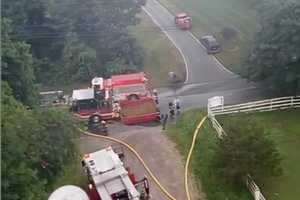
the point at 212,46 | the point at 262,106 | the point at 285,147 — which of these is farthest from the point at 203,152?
the point at 212,46

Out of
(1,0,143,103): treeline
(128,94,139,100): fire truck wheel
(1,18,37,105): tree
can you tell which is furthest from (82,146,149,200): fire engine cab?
(1,0,143,103): treeline

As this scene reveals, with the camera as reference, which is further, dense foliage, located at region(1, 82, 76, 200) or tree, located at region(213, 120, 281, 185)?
tree, located at region(213, 120, 281, 185)

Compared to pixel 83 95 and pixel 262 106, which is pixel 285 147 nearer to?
pixel 262 106

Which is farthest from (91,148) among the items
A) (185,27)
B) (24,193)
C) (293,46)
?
(185,27)

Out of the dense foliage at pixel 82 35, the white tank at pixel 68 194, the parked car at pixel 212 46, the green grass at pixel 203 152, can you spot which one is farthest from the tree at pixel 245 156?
the parked car at pixel 212 46

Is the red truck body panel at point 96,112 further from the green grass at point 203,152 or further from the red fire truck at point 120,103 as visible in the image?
the green grass at point 203,152

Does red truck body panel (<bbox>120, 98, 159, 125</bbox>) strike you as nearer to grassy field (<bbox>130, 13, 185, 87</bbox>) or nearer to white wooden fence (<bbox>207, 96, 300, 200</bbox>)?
white wooden fence (<bbox>207, 96, 300, 200</bbox>)
